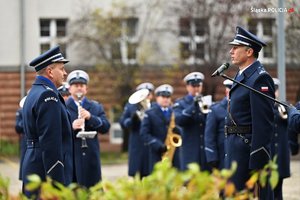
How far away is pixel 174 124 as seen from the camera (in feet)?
52.1

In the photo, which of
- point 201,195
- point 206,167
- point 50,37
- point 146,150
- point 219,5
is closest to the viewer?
point 201,195

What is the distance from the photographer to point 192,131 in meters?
15.6

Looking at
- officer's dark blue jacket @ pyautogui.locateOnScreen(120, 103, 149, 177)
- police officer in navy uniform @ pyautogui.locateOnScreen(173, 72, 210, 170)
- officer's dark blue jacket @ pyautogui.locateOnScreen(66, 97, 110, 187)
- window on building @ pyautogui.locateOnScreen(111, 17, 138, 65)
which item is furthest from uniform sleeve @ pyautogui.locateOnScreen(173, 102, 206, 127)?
window on building @ pyautogui.locateOnScreen(111, 17, 138, 65)

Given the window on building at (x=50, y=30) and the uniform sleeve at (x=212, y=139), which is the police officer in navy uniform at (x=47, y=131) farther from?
the window on building at (x=50, y=30)

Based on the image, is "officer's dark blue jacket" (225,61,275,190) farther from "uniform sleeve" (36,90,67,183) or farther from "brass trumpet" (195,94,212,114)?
"brass trumpet" (195,94,212,114)

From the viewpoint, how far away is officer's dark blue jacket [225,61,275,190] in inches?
360

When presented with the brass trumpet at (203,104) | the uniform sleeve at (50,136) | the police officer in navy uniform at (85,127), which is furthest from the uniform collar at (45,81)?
the brass trumpet at (203,104)

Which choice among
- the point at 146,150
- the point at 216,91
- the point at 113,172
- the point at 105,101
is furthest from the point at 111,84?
the point at 146,150

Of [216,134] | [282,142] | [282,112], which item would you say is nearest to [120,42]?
[216,134]

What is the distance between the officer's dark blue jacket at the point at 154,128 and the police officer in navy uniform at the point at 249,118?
6091mm

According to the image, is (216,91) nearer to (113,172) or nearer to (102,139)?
(102,139)

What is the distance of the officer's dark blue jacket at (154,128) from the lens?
1572 centimetres

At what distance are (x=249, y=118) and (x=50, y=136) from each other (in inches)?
77.1

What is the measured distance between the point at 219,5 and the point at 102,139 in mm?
6577
